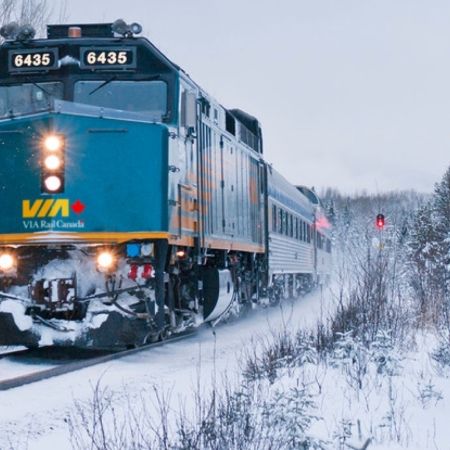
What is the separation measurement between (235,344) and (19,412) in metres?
5.88

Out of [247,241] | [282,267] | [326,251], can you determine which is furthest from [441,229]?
[247,241]

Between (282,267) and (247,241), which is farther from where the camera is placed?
(282,267)

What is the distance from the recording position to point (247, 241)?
1502 centimetres

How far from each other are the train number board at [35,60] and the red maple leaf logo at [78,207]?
181 cm

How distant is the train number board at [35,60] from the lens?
32.6ft

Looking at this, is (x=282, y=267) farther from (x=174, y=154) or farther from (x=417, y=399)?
(x=417, y=399)

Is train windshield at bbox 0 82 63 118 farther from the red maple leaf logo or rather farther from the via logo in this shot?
the red maple leaf logo

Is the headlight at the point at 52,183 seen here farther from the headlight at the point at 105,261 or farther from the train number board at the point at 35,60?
the train number board at the point at 35,60

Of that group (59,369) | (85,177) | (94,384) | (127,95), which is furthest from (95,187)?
(94,384)

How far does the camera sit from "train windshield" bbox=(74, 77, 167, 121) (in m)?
9.95

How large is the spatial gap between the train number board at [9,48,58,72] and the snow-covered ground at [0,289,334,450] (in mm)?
3764

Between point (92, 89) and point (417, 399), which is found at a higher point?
point (92, 89)

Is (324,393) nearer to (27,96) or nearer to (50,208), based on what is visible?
(50,208)

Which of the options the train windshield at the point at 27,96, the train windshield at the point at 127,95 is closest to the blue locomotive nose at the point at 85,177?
A: the train windshield at the point at 127,95
